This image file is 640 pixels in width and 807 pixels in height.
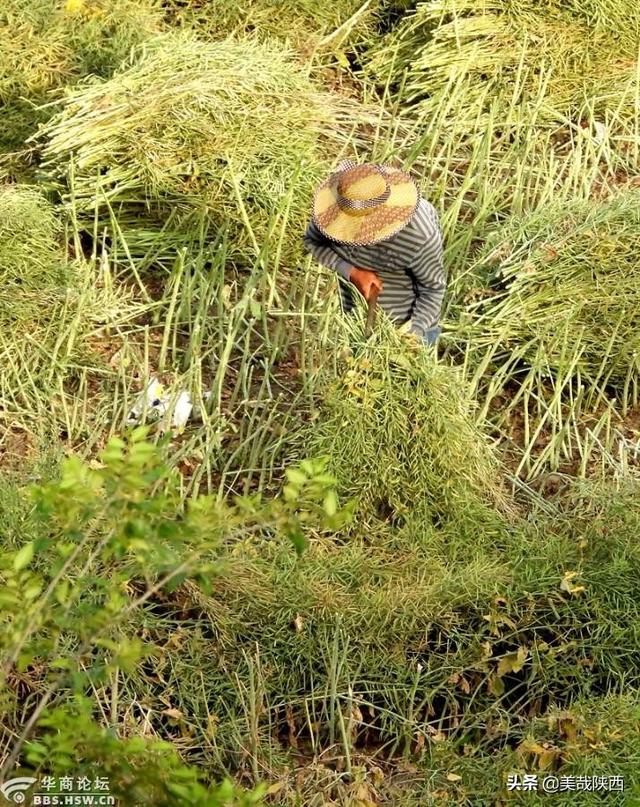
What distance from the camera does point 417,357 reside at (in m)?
4.26

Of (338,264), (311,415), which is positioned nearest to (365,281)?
(338,264)

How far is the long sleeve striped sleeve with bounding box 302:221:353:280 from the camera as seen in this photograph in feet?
14.6

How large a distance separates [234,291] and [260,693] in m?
2.00

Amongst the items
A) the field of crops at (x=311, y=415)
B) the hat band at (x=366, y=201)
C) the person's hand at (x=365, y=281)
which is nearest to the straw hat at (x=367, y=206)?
the hat band at (x=366, y=201)

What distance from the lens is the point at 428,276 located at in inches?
177

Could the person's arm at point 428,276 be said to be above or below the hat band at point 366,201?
below

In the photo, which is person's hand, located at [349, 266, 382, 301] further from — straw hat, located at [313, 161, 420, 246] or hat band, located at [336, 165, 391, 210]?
hat band, located at [336, 165, 391, 210]

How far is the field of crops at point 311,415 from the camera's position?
3.50 meters

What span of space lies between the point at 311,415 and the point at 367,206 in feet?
2.36

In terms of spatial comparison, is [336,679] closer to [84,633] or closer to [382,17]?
[84,633]

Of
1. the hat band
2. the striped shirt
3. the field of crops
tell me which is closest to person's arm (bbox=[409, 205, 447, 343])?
the striped shirt

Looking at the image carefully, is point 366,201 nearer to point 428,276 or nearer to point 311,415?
point 428,276

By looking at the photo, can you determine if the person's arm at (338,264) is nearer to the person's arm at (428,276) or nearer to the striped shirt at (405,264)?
the striped shirt at (405,264)

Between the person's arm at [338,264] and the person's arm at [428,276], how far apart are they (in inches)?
6.1
